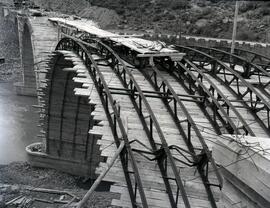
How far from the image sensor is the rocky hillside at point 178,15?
222 feet

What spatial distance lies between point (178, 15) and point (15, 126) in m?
48.6

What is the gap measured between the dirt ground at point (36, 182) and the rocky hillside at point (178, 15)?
1423 inches

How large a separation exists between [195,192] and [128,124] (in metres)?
4.58

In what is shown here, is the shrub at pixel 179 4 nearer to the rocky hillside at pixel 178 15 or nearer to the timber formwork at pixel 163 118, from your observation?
the rocky hillside at pixel 178 15

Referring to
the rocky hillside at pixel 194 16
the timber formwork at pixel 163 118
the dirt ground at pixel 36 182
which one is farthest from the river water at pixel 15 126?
the rocky hillside at pixel 194 16

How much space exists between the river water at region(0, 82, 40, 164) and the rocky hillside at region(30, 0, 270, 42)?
1226 inches

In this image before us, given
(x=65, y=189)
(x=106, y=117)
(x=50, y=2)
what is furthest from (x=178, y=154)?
(x=50, y=2)

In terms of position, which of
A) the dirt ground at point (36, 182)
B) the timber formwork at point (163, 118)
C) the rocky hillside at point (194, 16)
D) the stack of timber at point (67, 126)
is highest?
the rocky hillside at point (194, 16)

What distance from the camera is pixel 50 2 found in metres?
93.4

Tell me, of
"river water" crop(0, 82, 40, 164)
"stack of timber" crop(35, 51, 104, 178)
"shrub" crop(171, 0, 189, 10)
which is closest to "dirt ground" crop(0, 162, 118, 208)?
"stack of timber" crop(35, 51, 104, 178)

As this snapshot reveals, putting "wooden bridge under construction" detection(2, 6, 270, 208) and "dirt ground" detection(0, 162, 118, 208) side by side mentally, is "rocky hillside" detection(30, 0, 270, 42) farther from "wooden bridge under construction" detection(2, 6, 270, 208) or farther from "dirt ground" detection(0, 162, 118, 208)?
"wooden bridge under construction" detection(2, 6, 270, 208)

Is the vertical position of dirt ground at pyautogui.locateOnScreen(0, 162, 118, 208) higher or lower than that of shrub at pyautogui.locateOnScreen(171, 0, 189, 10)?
lower

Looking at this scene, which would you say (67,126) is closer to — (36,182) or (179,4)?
(36,182)

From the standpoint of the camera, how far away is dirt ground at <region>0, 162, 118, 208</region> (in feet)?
107
